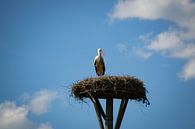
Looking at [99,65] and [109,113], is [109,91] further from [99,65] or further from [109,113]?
[99,65]

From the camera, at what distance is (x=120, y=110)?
42.8ft

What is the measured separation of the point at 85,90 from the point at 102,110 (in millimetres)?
814

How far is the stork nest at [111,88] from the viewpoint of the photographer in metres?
12.8

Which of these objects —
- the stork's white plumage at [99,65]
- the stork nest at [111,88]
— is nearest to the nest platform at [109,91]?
the stork nest at [111,88]

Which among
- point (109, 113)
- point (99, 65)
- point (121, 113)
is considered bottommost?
point (121, 113)

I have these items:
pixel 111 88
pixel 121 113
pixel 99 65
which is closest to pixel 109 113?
pixel 121 113

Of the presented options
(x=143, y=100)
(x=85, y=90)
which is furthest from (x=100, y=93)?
(x=143, y=100)

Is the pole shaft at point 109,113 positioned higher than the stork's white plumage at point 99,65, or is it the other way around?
the stork's white plumage at point 99,65

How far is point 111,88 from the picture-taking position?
12719 mm

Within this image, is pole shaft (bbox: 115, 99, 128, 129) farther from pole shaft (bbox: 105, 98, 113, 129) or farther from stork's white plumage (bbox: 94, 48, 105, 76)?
stork's white plumage (bbox: 94, 48, 105, 76)

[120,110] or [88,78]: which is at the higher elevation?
[88,78]

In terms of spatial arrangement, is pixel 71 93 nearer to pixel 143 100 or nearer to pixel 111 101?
pixel 111 101

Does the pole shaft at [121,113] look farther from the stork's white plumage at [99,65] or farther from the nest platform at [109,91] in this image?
the stork's white plumage at [99,65]

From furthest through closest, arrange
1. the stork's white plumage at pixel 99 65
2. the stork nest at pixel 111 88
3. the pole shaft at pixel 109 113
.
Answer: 1. the stork's white plumage at pixel 99 65
2. the pole shaft at pixel 109 113
3. the stork nest at pixel 111 88
